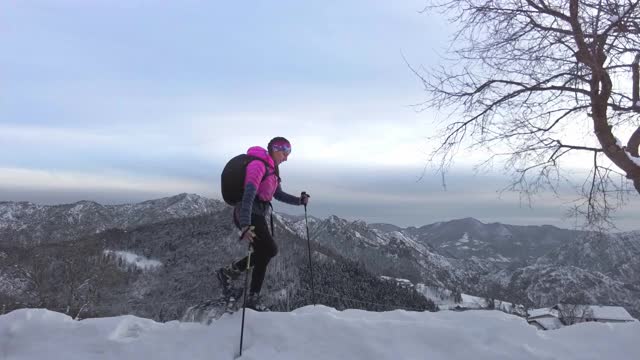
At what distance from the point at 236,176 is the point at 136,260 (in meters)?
157

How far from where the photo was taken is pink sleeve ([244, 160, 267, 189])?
20.4ft

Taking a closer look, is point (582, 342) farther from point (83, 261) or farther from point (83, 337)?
point (83, 261)

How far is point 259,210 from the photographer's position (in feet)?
22.1

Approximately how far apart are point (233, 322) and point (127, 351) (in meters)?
1.26

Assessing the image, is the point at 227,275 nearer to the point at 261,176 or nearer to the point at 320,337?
the point at 261,176

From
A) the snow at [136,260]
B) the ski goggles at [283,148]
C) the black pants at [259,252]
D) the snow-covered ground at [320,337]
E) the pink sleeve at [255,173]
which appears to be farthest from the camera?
the snow at [136,260]

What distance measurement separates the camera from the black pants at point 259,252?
6.68 m

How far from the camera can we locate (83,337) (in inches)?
247

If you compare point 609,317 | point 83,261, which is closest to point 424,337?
point 609,317

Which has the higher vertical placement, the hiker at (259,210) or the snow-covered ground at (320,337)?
the hiker at (259,210)

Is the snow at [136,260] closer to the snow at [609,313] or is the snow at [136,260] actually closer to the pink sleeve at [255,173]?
the snow at [609,313]

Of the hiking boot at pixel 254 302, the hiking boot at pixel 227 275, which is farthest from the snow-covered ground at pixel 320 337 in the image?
the hiking boot at pixel 227 275

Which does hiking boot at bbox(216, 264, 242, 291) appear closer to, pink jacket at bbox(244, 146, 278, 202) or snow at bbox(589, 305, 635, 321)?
pink jacket at bbox(244, 146, 278, 202)

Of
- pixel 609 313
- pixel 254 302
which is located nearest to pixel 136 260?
pixel 609 313
